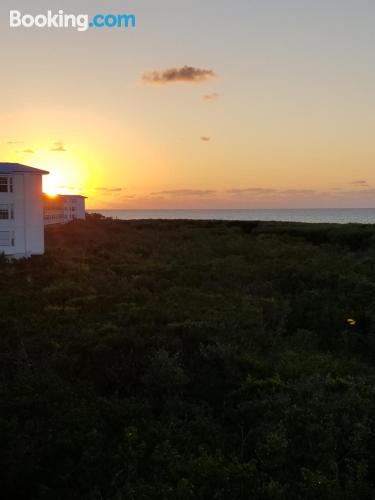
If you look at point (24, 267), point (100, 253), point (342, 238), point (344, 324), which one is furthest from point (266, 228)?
point (344, 324)

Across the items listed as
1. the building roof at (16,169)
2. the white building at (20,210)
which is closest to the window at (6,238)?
the white building at (20,210)

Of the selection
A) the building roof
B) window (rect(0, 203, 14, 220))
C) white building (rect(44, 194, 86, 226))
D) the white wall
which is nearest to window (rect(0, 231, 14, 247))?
the white wall

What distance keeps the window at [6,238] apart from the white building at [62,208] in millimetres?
28275

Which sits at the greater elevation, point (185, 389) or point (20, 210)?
point (20, 210)

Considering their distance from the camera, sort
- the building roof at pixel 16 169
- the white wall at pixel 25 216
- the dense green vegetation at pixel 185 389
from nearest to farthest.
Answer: the dense green vegetation at pixel 185 389, the building roof at pixel 16 169, the white wall at pixel 25 216

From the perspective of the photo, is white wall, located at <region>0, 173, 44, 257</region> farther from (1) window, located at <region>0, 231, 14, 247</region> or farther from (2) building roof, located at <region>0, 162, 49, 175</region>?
(2) building roof, located at <region>0, 162, 49, 175</region>

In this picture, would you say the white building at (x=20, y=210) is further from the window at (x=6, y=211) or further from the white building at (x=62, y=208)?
the white building at (x=62, y=208)

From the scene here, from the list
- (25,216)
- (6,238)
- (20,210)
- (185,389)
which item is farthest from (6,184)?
(185,389)

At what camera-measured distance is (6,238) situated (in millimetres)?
29656

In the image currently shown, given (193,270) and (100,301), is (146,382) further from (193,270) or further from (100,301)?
(193,270)

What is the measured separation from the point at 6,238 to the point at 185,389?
21871 mm

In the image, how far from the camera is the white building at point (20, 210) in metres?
29.5

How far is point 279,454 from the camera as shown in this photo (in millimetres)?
8641

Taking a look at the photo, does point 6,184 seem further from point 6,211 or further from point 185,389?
point 185,389
